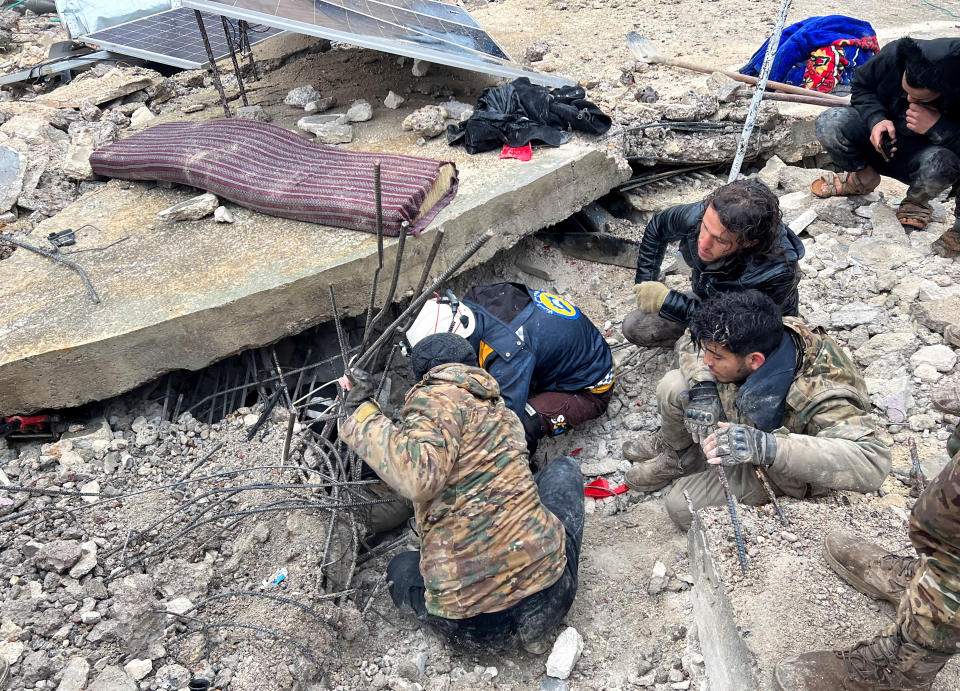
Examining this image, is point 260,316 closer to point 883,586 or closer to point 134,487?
point 134,487

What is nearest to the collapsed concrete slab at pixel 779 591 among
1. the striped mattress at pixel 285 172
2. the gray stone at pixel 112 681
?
the gray stone at pixel 112 681

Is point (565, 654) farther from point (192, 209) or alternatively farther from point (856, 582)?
point (192, 209)

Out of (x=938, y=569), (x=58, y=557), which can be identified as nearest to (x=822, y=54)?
(x=938, y=569)

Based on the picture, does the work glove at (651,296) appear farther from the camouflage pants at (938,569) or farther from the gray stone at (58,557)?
the gray stone at (58,557)

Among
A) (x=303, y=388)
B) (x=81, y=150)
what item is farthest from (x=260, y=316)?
(x=81, y=150)

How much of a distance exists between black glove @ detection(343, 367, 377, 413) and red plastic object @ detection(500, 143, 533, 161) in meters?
2.65

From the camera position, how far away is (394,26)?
5188 millimetres

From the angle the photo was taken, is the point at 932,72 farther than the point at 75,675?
Yes

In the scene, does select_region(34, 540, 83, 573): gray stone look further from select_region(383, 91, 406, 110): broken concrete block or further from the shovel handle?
the shovel handle

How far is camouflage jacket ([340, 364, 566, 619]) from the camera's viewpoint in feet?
8.80

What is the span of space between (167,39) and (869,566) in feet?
24.0

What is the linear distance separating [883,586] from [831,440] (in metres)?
0.60

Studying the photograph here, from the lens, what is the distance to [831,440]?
275 cm

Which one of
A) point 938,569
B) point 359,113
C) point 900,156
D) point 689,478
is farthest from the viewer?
point 359,113
